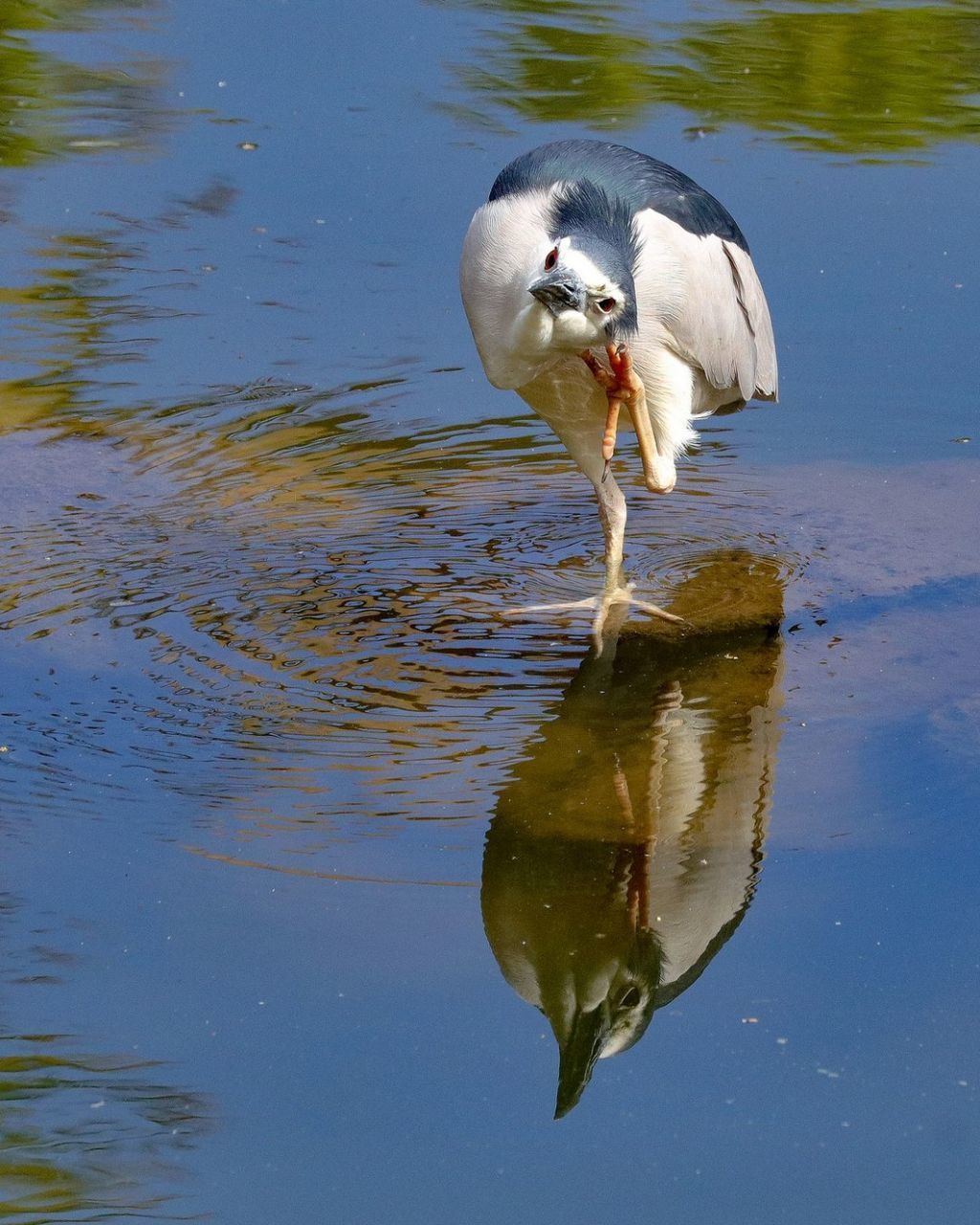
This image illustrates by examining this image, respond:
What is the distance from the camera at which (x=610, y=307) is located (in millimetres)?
4484

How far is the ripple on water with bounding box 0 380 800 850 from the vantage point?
429cm

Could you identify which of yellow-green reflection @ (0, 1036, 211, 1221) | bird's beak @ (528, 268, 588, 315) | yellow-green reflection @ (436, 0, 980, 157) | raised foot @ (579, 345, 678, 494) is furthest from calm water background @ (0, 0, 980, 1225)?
bird's beak @ (528, 268, 588, 315)

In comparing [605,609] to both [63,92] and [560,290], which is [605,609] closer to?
[560,290]

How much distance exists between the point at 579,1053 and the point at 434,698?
1.43 meters

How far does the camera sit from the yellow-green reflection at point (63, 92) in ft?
28.0

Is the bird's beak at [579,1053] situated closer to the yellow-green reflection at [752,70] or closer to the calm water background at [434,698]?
the calm water background at [434,698]

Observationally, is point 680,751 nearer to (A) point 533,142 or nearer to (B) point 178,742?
(B) point 178,742

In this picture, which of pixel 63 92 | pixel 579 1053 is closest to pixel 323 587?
pixel 579 1053

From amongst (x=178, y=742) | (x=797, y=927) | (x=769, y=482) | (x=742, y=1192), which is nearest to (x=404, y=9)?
(x=769, y=482)

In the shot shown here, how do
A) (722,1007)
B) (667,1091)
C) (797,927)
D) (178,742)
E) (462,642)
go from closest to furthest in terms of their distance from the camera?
(667,1091) → (722,1007) → (797,927) → (178,742) → (462,642)

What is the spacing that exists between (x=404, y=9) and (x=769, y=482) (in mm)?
5254

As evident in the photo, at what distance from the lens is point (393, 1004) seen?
136 inches

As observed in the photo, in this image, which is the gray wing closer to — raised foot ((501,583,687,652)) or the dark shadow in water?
raised foot ((501,583,687,652))

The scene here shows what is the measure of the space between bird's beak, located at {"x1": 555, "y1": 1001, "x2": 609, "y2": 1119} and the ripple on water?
78 centimetres
